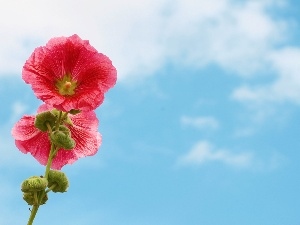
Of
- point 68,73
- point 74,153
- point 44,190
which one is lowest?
point 44,190

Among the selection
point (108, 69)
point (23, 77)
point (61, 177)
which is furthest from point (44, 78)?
point (61, 177)

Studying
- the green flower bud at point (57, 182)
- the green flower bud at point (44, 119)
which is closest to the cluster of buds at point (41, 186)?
the green flower bud at point (57, 182)

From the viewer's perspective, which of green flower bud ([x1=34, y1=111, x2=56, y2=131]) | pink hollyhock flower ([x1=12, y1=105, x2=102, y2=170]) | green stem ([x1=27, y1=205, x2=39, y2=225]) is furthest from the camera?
pink hollyhock flower ([x1=12, y1=105, x2=102, y2=170])

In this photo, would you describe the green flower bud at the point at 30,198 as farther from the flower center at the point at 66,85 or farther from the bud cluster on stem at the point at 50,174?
the flower center at the point at 66,85

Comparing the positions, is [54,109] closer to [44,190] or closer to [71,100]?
[71,100]

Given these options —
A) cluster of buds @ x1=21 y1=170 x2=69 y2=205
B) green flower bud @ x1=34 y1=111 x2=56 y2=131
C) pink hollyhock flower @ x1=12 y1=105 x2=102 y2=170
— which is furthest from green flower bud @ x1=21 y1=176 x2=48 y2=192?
pink hollyhock flower @ x1=12 y1=105 x2=102 y2=170

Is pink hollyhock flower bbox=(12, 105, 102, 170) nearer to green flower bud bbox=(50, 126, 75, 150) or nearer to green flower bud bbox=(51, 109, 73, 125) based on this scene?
green flower bud bbox=(51, 109, 73, 125)

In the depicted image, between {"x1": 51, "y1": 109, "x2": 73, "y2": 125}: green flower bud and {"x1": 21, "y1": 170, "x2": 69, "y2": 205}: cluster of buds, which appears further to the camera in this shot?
{"x1": 51, "y1": 109, "x2": 73, "y2": 125}: green flower bud

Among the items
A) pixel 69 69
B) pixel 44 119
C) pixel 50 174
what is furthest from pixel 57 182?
pixel 69 69
